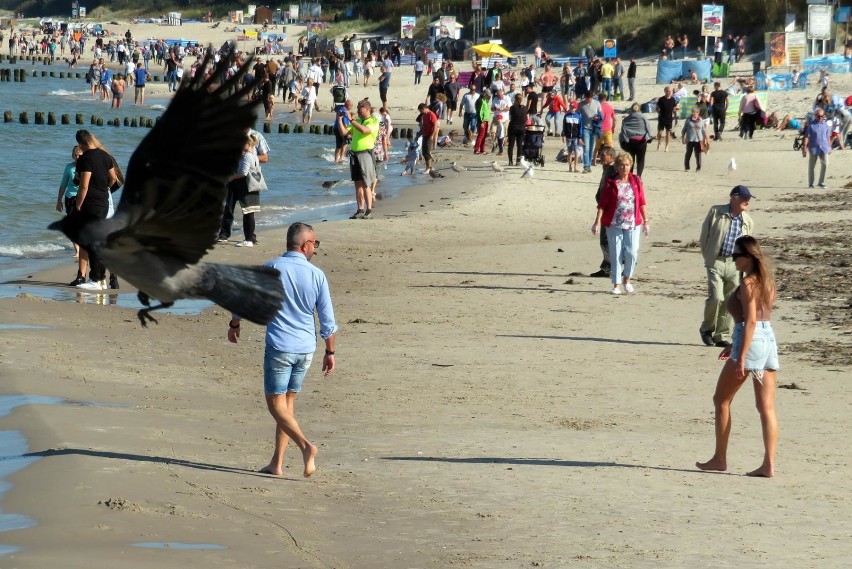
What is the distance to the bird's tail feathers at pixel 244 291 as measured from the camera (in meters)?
6.16

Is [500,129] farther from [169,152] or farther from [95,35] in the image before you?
[95,35]

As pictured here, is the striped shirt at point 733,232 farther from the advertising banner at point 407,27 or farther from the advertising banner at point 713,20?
the advertising banner at point 407,27

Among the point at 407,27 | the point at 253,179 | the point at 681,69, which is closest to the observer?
the point at 253,179

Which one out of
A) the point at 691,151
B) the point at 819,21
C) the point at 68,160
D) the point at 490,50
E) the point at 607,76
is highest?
the point at 819,21

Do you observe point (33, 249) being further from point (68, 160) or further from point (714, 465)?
point (68, 160)

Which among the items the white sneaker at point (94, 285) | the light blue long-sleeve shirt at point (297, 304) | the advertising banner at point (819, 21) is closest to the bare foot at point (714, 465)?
the light blue long-sleeve shirt at point (297, 304)

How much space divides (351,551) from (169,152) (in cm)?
234

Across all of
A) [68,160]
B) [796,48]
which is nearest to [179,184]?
[68,160]

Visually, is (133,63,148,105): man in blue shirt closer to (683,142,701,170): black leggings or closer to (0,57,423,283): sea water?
(0,57,423,283): sea water

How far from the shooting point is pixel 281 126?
44.6m

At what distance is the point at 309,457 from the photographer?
793cm

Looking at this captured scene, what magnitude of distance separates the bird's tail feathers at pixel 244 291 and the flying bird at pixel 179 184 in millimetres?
221

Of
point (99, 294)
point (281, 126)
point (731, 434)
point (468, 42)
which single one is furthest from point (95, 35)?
point (731, 434)

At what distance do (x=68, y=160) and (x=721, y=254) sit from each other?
Answer: 89.4 ft
